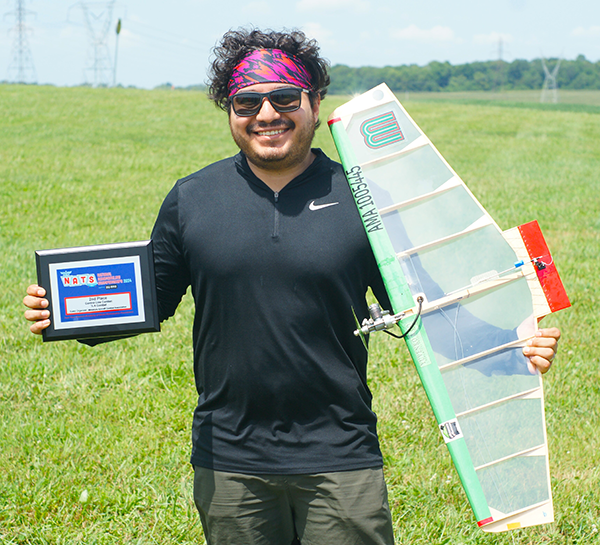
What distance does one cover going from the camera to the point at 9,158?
15.6m

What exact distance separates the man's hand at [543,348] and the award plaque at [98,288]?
1.44m

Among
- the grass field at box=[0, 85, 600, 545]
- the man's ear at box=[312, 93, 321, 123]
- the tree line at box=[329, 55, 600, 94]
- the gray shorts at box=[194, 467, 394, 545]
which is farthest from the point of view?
the tree line at box=[329, 55, 600, 94]

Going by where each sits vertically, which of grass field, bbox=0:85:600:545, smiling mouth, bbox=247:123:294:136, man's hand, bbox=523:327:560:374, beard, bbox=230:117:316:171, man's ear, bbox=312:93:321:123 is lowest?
grass field, bbox=0:85:600:545

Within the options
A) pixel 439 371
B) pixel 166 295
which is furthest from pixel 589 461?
pixel 166 295

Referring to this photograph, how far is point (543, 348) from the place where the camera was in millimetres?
2348

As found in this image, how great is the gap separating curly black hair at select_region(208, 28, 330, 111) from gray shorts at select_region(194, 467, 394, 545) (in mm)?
1417

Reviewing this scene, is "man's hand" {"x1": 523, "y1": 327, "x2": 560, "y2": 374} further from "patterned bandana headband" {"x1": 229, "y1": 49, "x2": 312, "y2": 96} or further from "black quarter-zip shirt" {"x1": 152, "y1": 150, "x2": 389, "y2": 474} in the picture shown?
"patterned bandana headband" {"x1": 229, "y1": 49, "x2": 312, "y2": 96}

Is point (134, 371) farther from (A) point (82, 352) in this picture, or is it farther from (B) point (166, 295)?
(B) point (166, 295)

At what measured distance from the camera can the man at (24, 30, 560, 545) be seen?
2178mm

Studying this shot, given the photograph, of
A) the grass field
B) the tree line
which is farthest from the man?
the tree line

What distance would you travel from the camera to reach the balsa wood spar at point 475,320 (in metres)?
2.47

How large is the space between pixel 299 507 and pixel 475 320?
99 centimetres

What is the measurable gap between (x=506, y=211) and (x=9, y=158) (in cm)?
1183

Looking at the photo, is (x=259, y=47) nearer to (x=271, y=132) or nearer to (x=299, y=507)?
(x=271, y=132)
